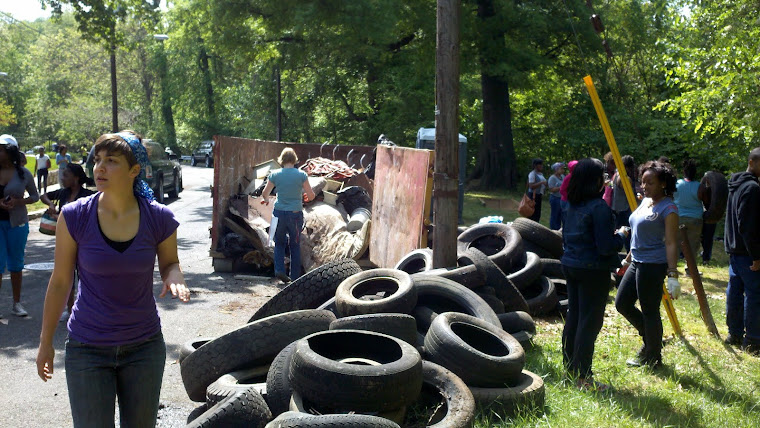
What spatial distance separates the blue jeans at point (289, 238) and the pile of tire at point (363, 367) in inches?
147

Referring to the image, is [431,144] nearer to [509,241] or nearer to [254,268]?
[254,268]

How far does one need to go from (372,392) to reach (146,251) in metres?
1.70

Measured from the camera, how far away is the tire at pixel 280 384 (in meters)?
4.75

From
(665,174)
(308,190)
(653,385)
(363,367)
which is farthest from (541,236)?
(363,367)

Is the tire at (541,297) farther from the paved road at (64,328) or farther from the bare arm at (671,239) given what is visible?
the paved road at (64,328)

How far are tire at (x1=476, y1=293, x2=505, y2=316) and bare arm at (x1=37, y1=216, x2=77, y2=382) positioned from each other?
4.53 metres

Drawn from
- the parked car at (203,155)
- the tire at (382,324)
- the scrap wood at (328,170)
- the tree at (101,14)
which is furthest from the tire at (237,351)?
the parked car at (203,155)

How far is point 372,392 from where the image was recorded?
4.43 meters

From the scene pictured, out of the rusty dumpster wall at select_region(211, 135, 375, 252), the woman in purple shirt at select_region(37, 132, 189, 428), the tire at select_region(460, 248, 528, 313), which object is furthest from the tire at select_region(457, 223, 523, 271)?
the woman in purple shirt at select_region(37, 132, 189, 428)

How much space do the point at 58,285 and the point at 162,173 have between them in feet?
67.9

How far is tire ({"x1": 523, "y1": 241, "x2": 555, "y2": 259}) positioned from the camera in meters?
10.0

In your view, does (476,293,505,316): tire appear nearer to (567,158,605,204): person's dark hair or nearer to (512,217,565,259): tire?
(567,158,605,204): person's dark hair

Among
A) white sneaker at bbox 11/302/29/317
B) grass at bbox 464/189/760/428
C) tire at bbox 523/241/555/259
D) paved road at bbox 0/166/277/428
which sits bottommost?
paved road at bbox 0/166/277/428

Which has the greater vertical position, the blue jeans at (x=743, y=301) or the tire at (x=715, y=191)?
the tire at (x=715, y=191)
